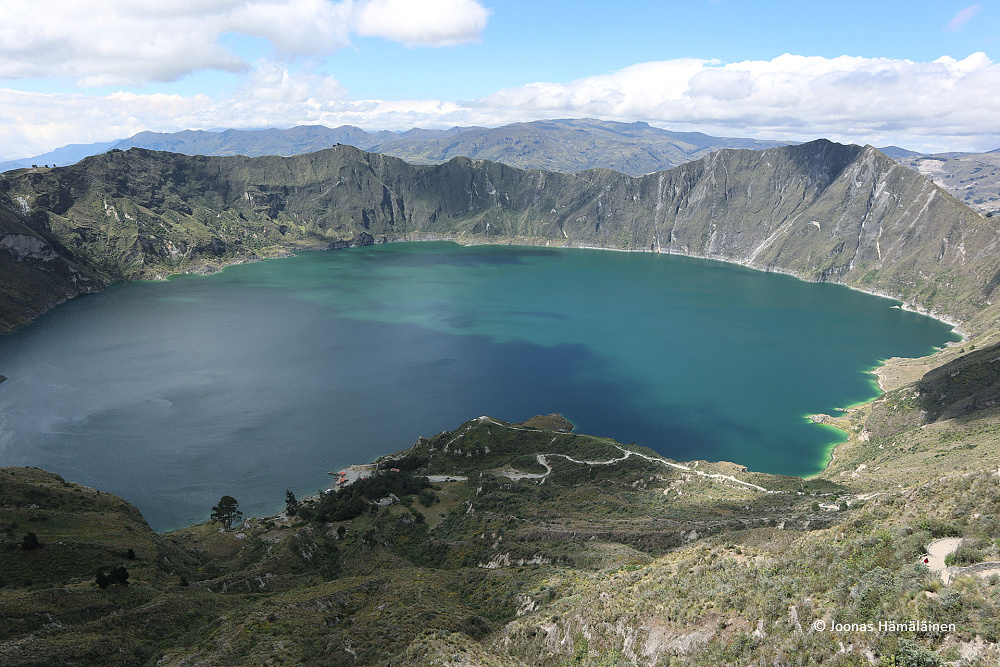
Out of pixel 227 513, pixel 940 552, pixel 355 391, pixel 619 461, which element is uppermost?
pixel 940 552

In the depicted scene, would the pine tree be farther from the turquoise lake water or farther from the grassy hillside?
the turquoise lake water

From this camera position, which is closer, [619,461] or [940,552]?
[940,552]

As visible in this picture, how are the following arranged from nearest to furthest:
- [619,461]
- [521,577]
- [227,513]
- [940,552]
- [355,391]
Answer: [940,552] < [521,577] < [227,513] < [619,461] < [355,391]

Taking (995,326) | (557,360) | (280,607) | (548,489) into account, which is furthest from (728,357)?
(280,607)

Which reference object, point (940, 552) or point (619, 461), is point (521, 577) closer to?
point (940, 552)

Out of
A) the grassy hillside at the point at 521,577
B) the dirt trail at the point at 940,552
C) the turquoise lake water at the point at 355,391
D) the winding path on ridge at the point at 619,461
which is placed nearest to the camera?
the dirt trail at the point at 940,552

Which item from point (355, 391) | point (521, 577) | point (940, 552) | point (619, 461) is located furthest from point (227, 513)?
point (940, 552)

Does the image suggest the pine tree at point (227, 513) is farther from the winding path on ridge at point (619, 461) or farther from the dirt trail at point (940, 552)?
the dirt trail at point (940, 552)

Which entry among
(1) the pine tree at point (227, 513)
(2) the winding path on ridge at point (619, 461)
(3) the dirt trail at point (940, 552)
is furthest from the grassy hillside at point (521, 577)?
(1) the pine tree at point (227, 513)

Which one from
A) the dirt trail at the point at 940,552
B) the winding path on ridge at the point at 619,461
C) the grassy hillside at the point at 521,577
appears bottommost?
the winding path on ridge at the point at 619,461
